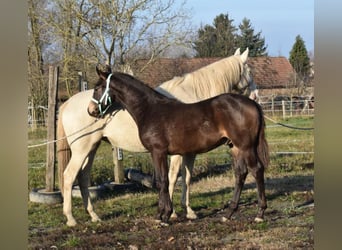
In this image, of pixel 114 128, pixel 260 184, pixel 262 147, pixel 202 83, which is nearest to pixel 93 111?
pixel 114 128

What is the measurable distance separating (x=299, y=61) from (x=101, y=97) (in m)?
25.5

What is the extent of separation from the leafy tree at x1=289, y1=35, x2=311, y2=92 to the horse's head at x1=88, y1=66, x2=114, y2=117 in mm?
21453

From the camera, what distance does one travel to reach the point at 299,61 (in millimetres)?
28672

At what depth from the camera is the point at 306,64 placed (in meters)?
28.5

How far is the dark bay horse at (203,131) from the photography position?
483 centimetres

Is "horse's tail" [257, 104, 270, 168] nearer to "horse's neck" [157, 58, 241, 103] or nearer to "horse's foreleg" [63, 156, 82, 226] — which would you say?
"horse's neck" [157, 58, 241, 103]

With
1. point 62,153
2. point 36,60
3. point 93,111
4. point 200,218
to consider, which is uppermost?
point 36,60

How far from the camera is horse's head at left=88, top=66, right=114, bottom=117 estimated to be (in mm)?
5184

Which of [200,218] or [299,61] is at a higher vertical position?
[299,61]

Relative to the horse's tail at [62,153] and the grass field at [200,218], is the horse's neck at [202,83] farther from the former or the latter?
the grass field at [200,218]

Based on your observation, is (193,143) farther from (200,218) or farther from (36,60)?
(36,60)

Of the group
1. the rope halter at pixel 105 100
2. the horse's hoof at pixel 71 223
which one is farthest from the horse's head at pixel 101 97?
the horse's hoof at pixel 71 223

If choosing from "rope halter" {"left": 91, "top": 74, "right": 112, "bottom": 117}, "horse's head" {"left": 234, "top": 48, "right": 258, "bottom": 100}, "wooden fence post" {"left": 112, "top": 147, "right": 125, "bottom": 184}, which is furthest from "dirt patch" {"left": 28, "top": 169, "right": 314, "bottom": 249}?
"horse's head" {"left": 234, "top": 48, "right": 258, "bottom": 100}

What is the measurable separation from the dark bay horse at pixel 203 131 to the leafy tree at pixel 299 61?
2120cm
